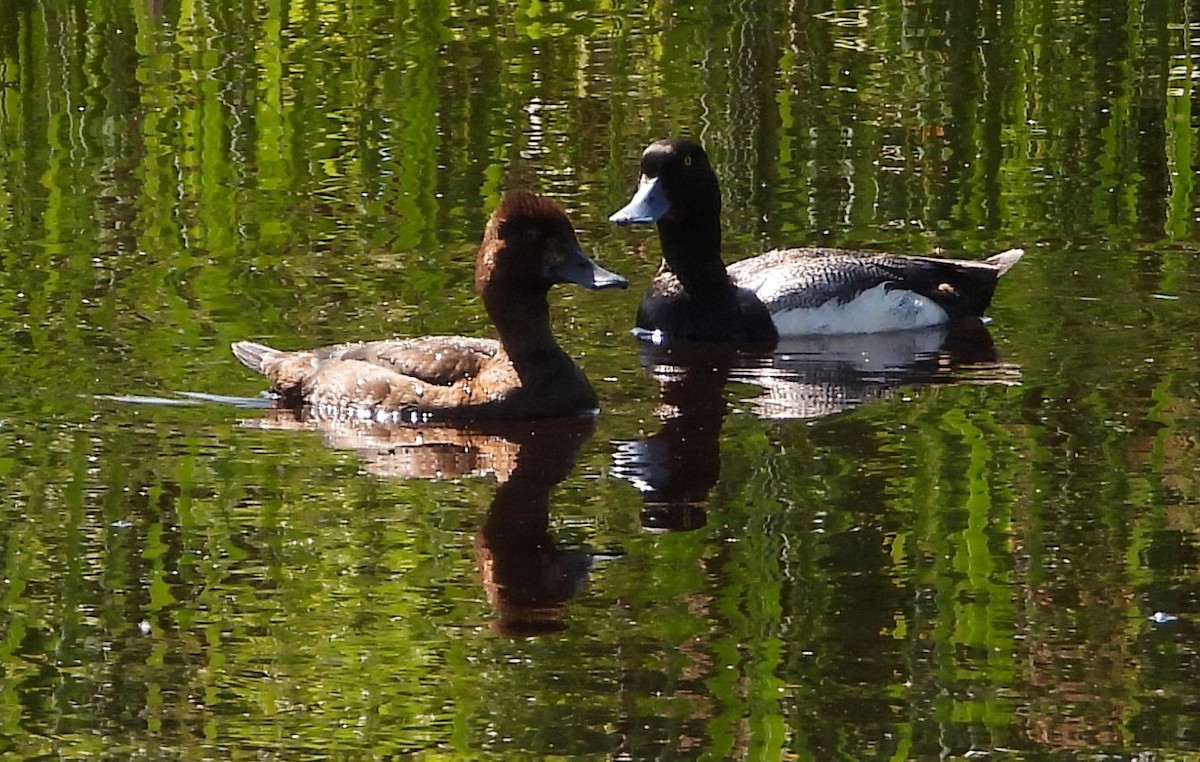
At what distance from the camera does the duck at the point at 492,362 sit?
10438mm

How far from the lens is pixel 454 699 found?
6.91 meters

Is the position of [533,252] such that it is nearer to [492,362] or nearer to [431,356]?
[492,362]

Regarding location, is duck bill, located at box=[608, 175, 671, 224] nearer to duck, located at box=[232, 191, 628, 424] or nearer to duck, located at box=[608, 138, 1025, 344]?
duck, located at box=[608, 138, 1025, 344]

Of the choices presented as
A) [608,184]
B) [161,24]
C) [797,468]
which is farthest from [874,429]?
[161,24]

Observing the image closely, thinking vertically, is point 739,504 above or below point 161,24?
below

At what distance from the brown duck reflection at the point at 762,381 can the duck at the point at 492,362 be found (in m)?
0.55

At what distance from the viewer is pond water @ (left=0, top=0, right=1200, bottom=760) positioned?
273 inches

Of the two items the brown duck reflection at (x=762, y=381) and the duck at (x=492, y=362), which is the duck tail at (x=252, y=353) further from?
the brown duck reflection at (x=762, y=381)

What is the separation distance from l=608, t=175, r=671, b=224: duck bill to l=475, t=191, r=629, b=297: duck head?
180 cm

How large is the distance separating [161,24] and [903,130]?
5723 millimetres

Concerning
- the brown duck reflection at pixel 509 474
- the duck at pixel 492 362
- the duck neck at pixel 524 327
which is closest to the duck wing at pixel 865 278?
the duck at pixel 492 362

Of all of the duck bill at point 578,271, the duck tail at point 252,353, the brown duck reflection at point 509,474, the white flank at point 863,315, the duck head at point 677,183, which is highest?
the duck head at point 677,183

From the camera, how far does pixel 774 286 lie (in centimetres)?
1250

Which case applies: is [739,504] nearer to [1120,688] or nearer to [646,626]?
[646,626]
